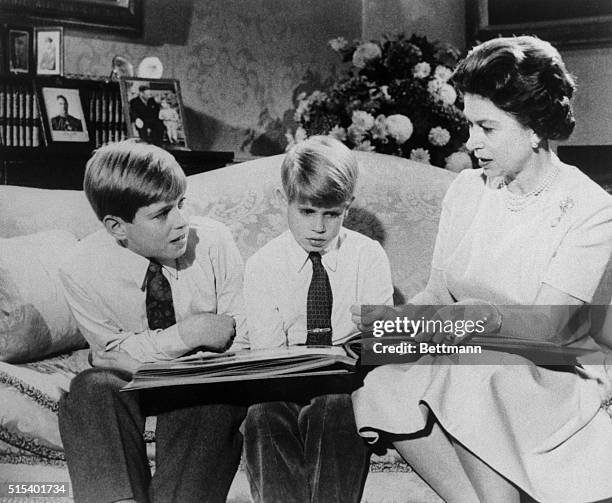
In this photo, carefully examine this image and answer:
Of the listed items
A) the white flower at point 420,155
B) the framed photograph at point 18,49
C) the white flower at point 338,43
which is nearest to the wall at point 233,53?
the white flower at point 338,43

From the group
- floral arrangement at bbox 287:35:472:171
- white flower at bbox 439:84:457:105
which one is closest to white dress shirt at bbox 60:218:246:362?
floral arrangement at bbox 287:35:472:171

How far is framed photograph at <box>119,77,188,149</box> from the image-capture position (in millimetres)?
1596

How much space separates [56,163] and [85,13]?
0.34 m

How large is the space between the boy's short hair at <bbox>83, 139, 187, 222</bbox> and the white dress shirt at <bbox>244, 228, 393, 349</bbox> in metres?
0.22

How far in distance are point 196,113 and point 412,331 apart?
690 millimetres

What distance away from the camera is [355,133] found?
1.84m

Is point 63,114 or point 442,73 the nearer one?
point 63,114

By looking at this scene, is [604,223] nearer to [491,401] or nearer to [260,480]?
[491,401]

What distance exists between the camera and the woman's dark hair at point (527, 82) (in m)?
1.28

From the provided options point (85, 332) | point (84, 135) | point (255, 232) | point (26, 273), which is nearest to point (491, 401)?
point (255, 232)

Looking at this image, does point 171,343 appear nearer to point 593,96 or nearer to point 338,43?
point 338,43

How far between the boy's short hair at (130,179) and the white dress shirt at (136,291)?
78 millimetres

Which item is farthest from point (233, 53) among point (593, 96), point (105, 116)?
point (593, 96)

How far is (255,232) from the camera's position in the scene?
1.54 meters
